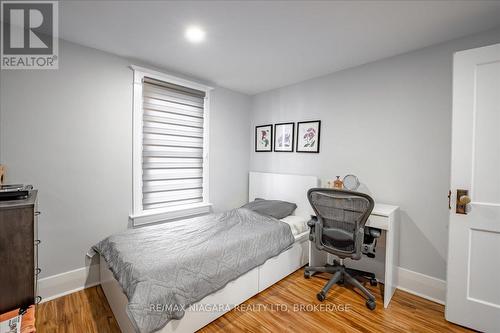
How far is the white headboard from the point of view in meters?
3.05

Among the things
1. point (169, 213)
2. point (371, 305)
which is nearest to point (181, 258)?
point (169, 213)

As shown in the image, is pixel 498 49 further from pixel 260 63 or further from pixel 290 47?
pixel 260 63

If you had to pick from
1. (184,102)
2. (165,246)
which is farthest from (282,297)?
(184,102)

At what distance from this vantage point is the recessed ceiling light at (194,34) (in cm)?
194

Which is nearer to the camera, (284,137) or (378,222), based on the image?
(378,222)

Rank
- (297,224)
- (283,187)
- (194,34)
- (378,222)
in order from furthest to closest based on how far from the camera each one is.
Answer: (283,187) → (297,224) → (378,222) → (194,34)

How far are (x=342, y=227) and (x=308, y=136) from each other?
4.72 ft

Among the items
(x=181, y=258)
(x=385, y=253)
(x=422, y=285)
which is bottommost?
(x=422, y=285)

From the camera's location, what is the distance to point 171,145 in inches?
116

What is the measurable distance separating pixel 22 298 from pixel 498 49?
3.69 metres

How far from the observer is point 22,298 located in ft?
4.38

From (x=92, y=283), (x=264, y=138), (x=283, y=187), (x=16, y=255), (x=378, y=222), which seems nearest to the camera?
(x=16, y=255)

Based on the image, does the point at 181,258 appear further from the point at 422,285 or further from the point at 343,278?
the point at 422,285

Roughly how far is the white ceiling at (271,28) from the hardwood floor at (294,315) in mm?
2510
